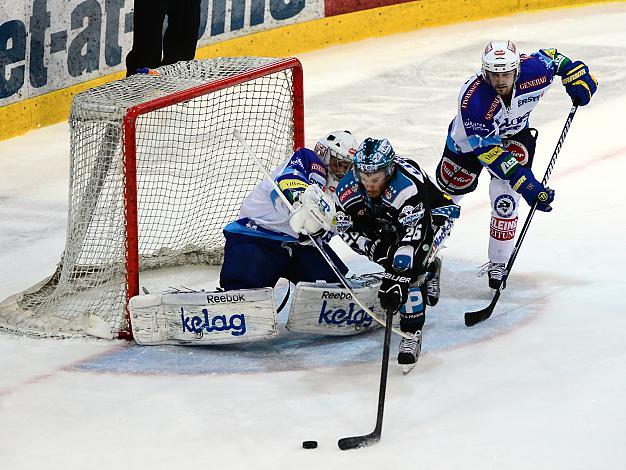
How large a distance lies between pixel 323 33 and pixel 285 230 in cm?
A: 517

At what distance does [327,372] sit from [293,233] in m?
0.61

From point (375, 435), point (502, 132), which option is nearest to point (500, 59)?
point (502, 132)

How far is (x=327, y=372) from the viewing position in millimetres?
4324

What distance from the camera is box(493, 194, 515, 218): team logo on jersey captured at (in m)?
5.06

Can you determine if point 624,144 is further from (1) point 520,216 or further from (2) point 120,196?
(2) point 120,196

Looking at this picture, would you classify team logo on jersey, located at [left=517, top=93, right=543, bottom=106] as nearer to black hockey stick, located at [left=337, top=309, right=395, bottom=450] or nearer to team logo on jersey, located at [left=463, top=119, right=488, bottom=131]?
team logo on jersey, located at [left=463, top=119, right=488, bottom=131]

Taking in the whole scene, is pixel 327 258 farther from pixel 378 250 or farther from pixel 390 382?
pixel 390 382

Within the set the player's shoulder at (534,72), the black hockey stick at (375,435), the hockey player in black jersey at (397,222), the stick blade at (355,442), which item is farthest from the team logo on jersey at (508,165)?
the stick blade at (355,442)

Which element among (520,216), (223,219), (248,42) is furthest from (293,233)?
(248,42)

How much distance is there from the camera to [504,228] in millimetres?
5098

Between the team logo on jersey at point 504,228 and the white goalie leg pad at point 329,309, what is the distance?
0.73 m

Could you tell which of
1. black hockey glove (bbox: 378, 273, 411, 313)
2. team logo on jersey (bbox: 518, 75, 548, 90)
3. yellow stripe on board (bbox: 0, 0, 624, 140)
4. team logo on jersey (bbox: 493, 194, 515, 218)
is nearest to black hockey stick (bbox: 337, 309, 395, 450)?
black hockey glove (bbox: 378, 273, 411, 313)

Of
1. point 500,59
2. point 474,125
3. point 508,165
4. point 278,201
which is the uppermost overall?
point 500,59

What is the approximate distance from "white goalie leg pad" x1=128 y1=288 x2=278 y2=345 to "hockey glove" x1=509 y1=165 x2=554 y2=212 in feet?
3.37
